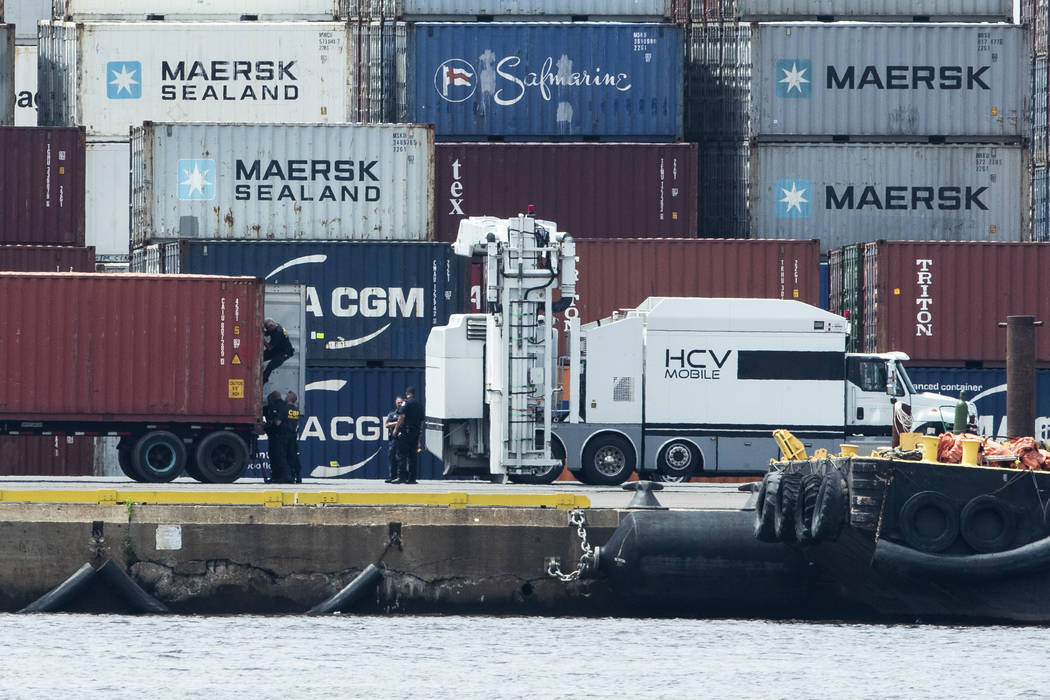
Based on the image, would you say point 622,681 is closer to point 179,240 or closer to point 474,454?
point 474,454

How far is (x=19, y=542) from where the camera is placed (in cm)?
1873

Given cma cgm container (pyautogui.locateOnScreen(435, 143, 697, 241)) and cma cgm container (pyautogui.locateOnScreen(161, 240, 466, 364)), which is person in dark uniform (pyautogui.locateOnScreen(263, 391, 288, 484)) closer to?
cma cgm container (pyautogui.locateOnScreen(161, 240, 466, 364))

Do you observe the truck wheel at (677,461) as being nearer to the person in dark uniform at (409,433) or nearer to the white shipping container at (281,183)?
the person in dark uniform at (409,433)

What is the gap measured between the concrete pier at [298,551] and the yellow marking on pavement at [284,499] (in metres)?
0.04

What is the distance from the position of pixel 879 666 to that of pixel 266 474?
14.6m

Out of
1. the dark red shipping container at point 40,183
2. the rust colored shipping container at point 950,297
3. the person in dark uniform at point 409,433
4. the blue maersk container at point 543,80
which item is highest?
the blue maersk container at point 543,80

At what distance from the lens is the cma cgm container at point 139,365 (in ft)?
86.2

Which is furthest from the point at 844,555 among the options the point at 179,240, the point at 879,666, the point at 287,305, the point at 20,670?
the point at 179,240

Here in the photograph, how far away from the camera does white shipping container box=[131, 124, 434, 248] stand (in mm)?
30547

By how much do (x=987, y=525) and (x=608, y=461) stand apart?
8765mm

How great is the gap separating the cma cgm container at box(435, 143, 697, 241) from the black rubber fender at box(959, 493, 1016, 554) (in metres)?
14.2

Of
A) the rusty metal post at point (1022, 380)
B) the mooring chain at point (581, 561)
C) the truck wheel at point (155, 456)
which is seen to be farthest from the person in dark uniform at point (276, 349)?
the rusty metal post at point (1022, 380)

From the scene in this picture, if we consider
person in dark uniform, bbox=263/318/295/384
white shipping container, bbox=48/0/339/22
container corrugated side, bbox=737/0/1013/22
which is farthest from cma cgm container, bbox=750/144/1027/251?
person in dark uniform, bbox=263/318/295/384

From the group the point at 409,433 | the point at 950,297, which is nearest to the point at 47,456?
the point at 409,433
